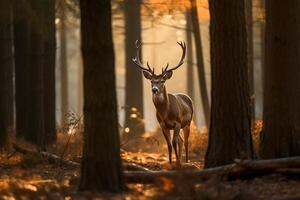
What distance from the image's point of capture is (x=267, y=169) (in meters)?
11.7

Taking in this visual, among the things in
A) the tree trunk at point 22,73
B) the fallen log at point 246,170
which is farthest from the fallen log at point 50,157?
the tree trunk at point 22,73

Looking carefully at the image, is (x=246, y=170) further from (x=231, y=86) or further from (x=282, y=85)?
(x=282, y=85)

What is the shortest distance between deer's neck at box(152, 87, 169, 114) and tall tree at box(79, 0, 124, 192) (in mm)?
5967

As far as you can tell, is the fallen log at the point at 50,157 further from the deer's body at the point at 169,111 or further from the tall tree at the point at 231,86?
the tall tree at the point at 231,86

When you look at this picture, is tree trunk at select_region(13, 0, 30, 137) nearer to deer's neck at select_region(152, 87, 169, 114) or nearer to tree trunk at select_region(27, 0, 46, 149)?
tree trunk at select_region(27, 0, 46, 149)

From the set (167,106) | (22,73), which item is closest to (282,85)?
(167,106)

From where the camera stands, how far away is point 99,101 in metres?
11.2

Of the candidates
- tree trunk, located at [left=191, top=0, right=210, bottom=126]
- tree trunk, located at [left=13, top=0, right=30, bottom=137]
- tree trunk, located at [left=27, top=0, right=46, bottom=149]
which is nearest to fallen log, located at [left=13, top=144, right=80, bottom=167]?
tree trunk, located at [left=27, top=0, right=46, bottom=149]

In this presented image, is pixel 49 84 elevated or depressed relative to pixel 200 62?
depressed

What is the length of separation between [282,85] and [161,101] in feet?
14.5

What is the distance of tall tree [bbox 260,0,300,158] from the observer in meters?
13.3

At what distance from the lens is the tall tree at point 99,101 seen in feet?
36.7

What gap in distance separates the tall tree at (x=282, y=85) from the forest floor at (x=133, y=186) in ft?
5.21

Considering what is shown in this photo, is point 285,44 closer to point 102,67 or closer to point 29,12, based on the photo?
point 102,67
